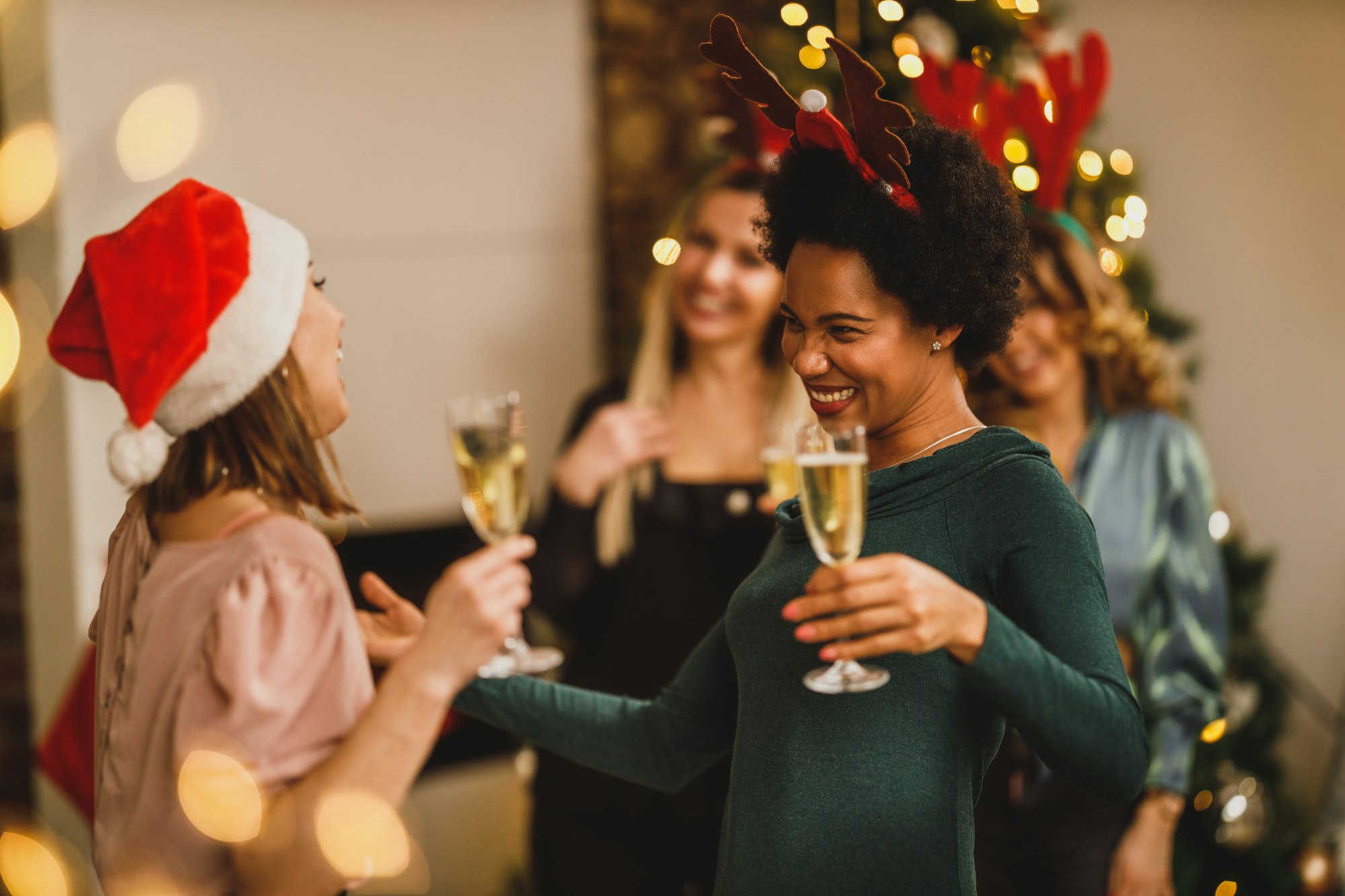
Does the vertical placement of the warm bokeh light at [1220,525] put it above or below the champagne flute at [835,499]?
below

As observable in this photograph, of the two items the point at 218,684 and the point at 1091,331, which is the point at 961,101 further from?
the point at 218,684

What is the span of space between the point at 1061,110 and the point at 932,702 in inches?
52.6

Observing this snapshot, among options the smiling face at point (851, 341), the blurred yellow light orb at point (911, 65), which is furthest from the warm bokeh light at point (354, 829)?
the blurred yellow light orb at point (911, 65)

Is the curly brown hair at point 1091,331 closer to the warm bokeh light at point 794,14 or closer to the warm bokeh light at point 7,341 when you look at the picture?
the warm bokeh light at point 794,14

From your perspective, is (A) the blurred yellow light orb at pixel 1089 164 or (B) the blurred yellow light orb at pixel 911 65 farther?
(A) the blurred yellow light orb at pixel 1089 164

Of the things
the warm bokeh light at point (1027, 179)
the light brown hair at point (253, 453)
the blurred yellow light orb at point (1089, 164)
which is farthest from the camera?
the blurred yellow light orb at point (1089, 164)

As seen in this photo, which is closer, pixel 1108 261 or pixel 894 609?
pixel 894 609

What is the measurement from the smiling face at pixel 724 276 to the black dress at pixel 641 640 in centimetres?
33

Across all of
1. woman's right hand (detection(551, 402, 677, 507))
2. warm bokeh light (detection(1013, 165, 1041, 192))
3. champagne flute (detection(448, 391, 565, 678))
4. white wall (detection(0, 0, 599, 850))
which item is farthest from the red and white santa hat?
white wall (detection(0, 0, 599, 850))

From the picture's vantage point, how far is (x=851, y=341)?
1.06 meters

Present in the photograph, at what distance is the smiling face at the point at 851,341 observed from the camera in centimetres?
106

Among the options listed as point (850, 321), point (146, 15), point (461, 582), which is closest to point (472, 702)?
point (461, 582)

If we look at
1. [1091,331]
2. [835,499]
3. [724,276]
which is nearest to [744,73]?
[835,499]

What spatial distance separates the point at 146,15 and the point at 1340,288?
2.96m
